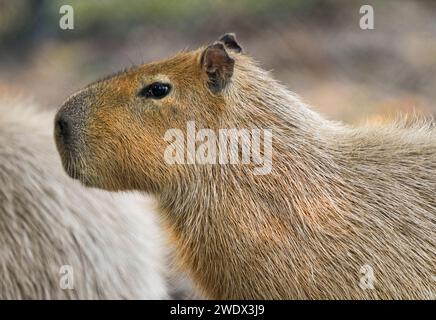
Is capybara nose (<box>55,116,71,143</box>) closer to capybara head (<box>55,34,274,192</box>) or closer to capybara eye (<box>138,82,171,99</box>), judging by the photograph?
capybara head (<box>55,34,274,192</box>)

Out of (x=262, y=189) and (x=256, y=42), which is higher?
(x=256, y=42)

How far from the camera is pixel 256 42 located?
679 cm

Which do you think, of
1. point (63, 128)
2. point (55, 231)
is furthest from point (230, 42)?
point (55, 231)

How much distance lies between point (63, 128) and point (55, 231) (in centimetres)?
68

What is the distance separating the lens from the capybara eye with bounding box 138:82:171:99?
276 centimetres

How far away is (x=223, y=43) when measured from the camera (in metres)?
2.77

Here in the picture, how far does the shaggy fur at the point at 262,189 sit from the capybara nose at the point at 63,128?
0.02 metres

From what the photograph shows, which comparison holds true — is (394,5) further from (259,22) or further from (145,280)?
(145,280)

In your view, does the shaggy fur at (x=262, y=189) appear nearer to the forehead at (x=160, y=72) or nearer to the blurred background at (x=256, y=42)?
the forehead at (x=160, y=72)

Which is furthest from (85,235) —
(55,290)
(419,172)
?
(419,172)

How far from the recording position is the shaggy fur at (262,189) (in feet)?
8.90

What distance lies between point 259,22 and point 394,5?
3.42 ft

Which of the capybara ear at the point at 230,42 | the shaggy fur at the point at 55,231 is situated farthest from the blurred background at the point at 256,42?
the capybara ear at the point at 230,42

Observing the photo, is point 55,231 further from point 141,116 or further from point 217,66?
point 217,66
